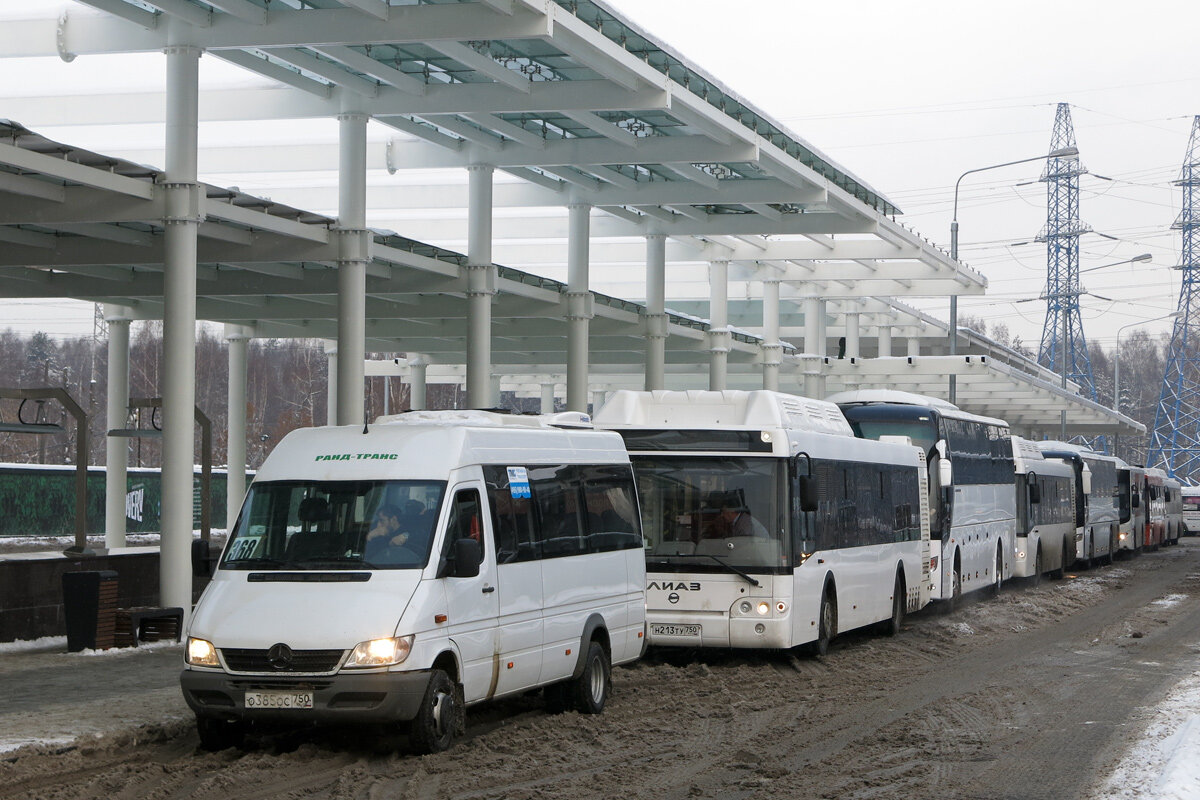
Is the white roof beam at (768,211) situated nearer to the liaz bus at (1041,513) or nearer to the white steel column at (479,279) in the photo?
the liaz bus at (1041,513)

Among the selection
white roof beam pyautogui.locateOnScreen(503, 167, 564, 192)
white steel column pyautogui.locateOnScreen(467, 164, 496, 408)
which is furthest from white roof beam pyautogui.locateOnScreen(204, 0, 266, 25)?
white roof beam pyautogui.locateOnScreen(503, 167, 564, 192)

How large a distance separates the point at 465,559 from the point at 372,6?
10.8 m

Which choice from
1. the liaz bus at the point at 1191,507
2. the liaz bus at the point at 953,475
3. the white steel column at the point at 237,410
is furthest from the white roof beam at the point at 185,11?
the liaz bus at the point at 1191,507

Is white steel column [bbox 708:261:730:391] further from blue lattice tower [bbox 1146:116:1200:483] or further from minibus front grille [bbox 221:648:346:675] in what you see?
blue lattice tower [bbox 1146:116:1200:483]

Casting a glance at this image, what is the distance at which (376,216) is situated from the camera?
40438 millimetres

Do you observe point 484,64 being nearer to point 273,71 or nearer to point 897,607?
point 273,71

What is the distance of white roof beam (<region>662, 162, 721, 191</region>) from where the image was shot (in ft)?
103

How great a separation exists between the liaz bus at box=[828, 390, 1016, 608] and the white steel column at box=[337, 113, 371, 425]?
8131mm

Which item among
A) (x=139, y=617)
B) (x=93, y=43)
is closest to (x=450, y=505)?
(x=139, y=617)

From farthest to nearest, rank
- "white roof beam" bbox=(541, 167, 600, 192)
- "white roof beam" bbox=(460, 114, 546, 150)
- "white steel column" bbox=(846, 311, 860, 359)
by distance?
"white steel column" bbox=(846, 311, 860, 359) < "white roof beam" bbox=(541, 167, 600, 192) < "white roof beam" bbox=(460, 114, 546, 150)

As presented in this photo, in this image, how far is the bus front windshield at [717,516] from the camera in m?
17.1

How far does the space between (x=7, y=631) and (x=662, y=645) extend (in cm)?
717

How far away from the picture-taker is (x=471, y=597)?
11648 mm

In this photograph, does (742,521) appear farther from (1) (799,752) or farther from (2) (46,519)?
(2) (46,519)
